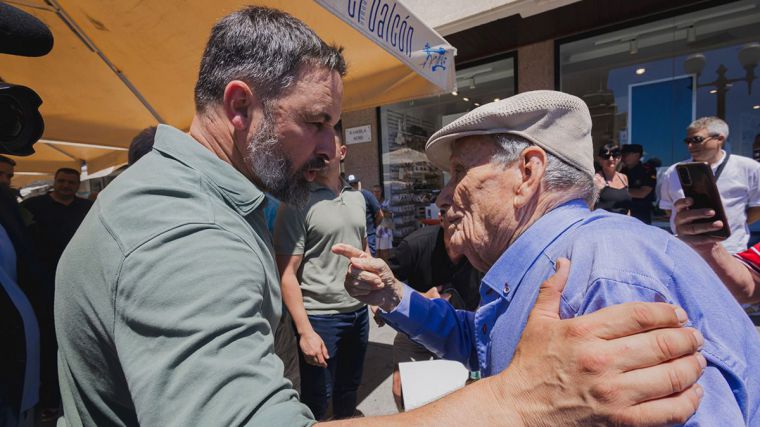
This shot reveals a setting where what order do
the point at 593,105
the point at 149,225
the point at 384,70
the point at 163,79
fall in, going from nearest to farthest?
the point at 149,225, the point at 163,79, the point at 384,70, the point at 593,105

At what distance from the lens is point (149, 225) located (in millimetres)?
711

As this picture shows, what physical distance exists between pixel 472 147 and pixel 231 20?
895 mm

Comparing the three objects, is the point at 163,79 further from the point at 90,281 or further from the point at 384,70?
the point at 90,281

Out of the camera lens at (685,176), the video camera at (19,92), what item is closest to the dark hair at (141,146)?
the video camera at (19,92)

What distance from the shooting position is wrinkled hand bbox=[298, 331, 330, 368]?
90.0 inches

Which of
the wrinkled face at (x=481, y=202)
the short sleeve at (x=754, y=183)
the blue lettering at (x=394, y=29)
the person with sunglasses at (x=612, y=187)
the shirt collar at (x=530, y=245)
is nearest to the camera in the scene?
the shirt collar at (x=530, y=245)

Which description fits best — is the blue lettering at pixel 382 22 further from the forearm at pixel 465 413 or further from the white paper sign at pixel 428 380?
the forearm at pixel 465 413

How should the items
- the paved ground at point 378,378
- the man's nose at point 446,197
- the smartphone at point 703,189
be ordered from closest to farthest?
the man's nose at point 446,197 → the smartphone at point 703,189 → the paved ground at point 378,378

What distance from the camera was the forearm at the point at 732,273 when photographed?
1.81 metres

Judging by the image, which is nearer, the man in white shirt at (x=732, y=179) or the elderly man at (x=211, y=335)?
the elderly man at (x=211, y=335)

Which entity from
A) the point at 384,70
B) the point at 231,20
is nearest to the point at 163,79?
the point at 384,70

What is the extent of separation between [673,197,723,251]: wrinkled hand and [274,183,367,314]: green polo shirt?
72.8 inches

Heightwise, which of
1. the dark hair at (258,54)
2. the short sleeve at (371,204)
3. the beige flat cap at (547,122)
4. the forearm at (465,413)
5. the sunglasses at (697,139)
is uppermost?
the dark hair at (258,54)

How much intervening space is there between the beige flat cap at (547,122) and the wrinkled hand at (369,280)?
0.65 m
